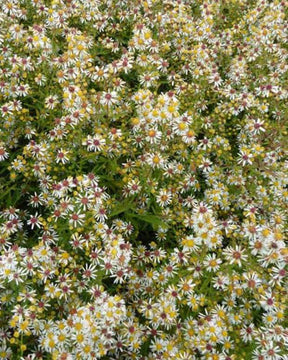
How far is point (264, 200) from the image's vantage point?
4.54 metres

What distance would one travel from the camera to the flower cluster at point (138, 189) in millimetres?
3619

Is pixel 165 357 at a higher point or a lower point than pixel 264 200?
lower

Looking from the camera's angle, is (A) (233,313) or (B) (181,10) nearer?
(A) (233,313)

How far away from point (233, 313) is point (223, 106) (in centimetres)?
265

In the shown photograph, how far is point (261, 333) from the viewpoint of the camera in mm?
3707

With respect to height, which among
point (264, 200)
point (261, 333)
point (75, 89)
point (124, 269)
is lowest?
point (261, 333)

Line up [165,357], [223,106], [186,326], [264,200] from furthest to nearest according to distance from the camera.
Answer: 1. [223,106]
2. [264,200]
3. [186,326]
4. [165,357]

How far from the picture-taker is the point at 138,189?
4129 millimetres

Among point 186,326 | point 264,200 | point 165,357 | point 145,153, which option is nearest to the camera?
point 165,357

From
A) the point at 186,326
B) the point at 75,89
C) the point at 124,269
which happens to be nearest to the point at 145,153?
the point at 75,89

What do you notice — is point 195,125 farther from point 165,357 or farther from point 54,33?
point 165,357

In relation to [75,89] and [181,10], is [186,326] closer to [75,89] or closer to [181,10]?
[75,89]

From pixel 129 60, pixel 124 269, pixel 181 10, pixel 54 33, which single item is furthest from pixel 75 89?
pixel 181 10

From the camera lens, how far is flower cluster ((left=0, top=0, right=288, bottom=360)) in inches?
142
